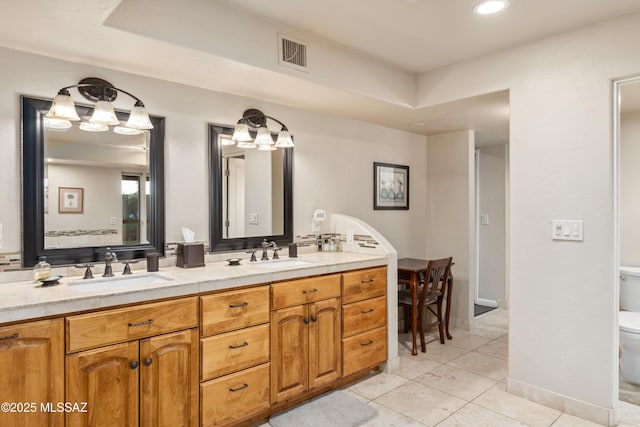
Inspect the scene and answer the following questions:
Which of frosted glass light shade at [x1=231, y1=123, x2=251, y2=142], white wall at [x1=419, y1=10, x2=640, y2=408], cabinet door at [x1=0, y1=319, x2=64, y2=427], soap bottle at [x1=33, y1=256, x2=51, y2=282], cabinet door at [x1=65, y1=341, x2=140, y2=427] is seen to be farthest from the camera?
frosted glass light shade at [x1=231, y1=123, x2=251, y2=142]

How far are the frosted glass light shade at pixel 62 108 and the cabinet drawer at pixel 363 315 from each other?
201 centimetres

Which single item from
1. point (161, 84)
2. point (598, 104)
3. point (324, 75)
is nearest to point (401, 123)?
point (324, 75)

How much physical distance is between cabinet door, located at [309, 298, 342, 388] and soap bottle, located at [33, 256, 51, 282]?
147 centimetres

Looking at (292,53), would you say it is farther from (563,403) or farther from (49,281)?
(563,403)

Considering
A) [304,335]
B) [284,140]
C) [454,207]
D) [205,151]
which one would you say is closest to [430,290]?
[454,207]

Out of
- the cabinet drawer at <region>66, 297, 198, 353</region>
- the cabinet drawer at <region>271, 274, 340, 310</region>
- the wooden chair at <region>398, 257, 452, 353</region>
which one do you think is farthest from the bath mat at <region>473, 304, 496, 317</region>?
the cabinet drawer at <region>66, 297, 198, 353</region>

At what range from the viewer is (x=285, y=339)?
2350mm

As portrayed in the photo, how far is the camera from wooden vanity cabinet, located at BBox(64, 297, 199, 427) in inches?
64.2

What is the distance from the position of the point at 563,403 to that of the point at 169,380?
2.38 meters

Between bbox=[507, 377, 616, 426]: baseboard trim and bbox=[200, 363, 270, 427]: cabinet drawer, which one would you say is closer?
bbox=[200, 363, 270, 427]: cabinet drawer

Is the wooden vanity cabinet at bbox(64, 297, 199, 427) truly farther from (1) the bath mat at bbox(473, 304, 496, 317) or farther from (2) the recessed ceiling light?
(1) the bath mat at bbox(473, 304, 496, 317)

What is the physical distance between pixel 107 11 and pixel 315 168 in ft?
6.43

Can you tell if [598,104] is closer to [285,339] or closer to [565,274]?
[565,274]

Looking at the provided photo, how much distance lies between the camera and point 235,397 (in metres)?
2.10
